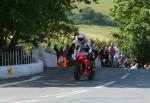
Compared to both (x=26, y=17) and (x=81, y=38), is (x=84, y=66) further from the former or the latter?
(x=26, y=17)

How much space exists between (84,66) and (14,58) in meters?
4.75

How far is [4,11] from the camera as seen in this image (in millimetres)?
27422

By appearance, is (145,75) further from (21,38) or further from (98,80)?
(21,38)

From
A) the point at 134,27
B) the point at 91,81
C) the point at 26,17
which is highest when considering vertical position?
the point at 134,27

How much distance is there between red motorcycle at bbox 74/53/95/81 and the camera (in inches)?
945

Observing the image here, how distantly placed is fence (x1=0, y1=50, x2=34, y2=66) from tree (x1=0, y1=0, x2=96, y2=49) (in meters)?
0.89

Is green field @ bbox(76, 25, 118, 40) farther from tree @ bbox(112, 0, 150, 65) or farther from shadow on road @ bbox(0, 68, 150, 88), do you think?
shadow on road @ bbox(0, 68, 150, 88)

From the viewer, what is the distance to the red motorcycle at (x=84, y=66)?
24.0 meters

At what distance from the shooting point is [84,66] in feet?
79.4

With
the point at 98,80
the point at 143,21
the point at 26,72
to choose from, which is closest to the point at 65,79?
the point at 98,80

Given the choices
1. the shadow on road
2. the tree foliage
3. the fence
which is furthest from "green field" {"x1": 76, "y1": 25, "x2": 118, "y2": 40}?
the shadow on road
